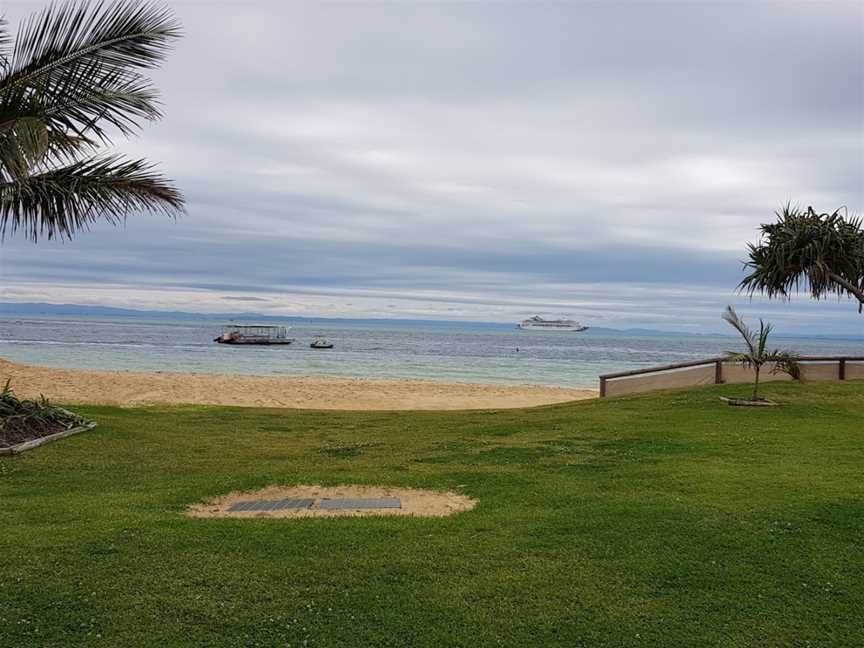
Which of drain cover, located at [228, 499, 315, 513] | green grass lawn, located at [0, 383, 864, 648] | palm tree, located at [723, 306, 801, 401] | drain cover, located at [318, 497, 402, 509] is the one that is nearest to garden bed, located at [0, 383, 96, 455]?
green grass lawn, located at [0, 383, 864, 648]

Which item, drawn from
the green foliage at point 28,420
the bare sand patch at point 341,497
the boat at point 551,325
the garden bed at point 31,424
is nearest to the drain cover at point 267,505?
the bare sand patch at point 341,497

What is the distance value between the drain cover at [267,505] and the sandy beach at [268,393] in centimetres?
1295

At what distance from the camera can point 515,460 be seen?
980 cm

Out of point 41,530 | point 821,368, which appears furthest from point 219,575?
point 821,368

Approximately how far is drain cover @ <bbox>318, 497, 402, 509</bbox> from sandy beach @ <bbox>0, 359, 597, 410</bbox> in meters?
13.3

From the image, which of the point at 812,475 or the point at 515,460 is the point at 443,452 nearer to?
the point at 515,460

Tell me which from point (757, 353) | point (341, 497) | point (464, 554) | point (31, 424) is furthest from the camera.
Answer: point (757, 353)

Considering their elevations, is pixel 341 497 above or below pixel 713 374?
below

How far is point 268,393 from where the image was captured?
25703 mm

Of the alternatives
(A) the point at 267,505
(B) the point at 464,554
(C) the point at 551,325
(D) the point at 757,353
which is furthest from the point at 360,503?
(C) the point at 551,325

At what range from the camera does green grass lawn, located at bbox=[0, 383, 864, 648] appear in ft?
13.9

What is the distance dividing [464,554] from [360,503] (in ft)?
7.01

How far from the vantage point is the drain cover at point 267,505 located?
7.09 meters

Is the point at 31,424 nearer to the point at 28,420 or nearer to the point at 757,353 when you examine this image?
the point at 28,420
